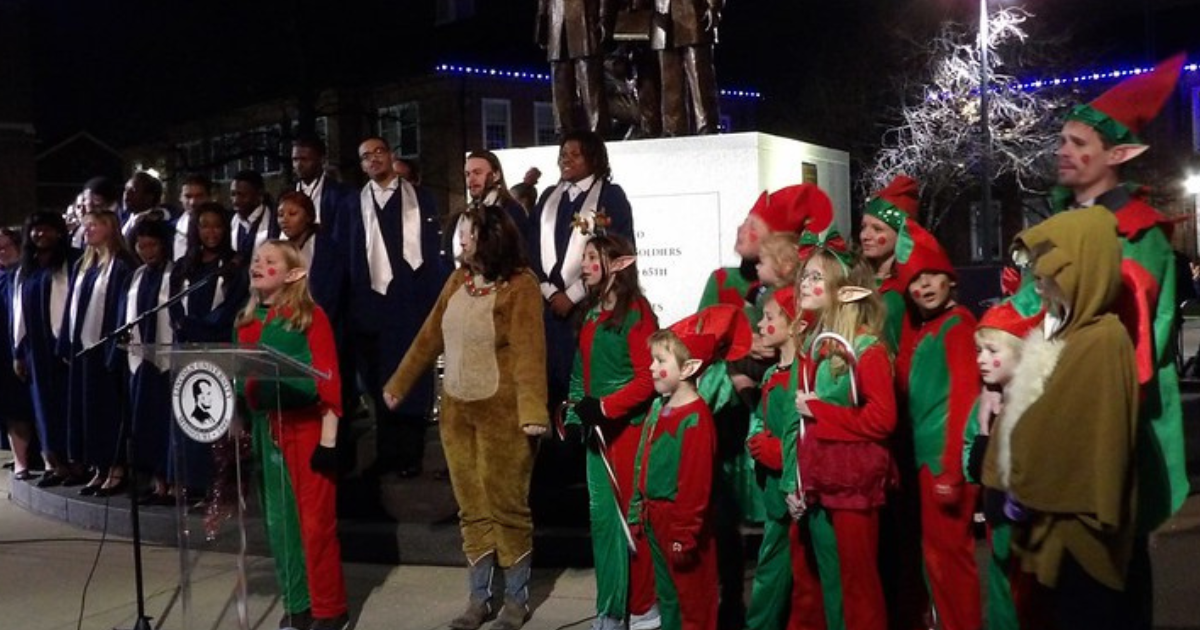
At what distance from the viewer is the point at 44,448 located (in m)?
10.9

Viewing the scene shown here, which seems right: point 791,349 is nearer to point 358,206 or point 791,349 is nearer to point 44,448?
point 358,206

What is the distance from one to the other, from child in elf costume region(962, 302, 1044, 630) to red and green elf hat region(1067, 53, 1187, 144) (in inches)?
25.1

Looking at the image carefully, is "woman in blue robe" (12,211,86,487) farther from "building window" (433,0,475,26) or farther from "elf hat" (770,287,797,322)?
"building window" (433,0,475,26)

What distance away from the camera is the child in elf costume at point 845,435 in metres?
5.01

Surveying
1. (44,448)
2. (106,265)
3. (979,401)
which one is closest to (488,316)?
(979,401)

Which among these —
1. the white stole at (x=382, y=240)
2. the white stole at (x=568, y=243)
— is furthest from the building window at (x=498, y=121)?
the white stole at (x=568, y=243)

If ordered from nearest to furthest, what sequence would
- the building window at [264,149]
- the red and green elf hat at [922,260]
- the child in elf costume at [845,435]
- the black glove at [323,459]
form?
1. the child in elf costume at [845,435]
2. the red and green elf hat at [922,260]
3. the black glove at [323,459]
4. the building window at [264,149]

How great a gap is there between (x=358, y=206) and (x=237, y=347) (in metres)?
3.03

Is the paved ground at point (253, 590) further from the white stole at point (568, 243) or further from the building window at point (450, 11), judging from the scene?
the building window at point (450, 11)

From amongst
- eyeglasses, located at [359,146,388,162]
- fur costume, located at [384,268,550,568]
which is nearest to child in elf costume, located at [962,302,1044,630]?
fur costume, located at [384,268,550,568]

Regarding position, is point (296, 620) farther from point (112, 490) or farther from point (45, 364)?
point (45, 364)

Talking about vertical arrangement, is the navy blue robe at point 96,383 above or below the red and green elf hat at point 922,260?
below

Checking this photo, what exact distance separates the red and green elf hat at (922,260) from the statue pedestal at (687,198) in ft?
10.4

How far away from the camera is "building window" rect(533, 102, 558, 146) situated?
4119 cm
